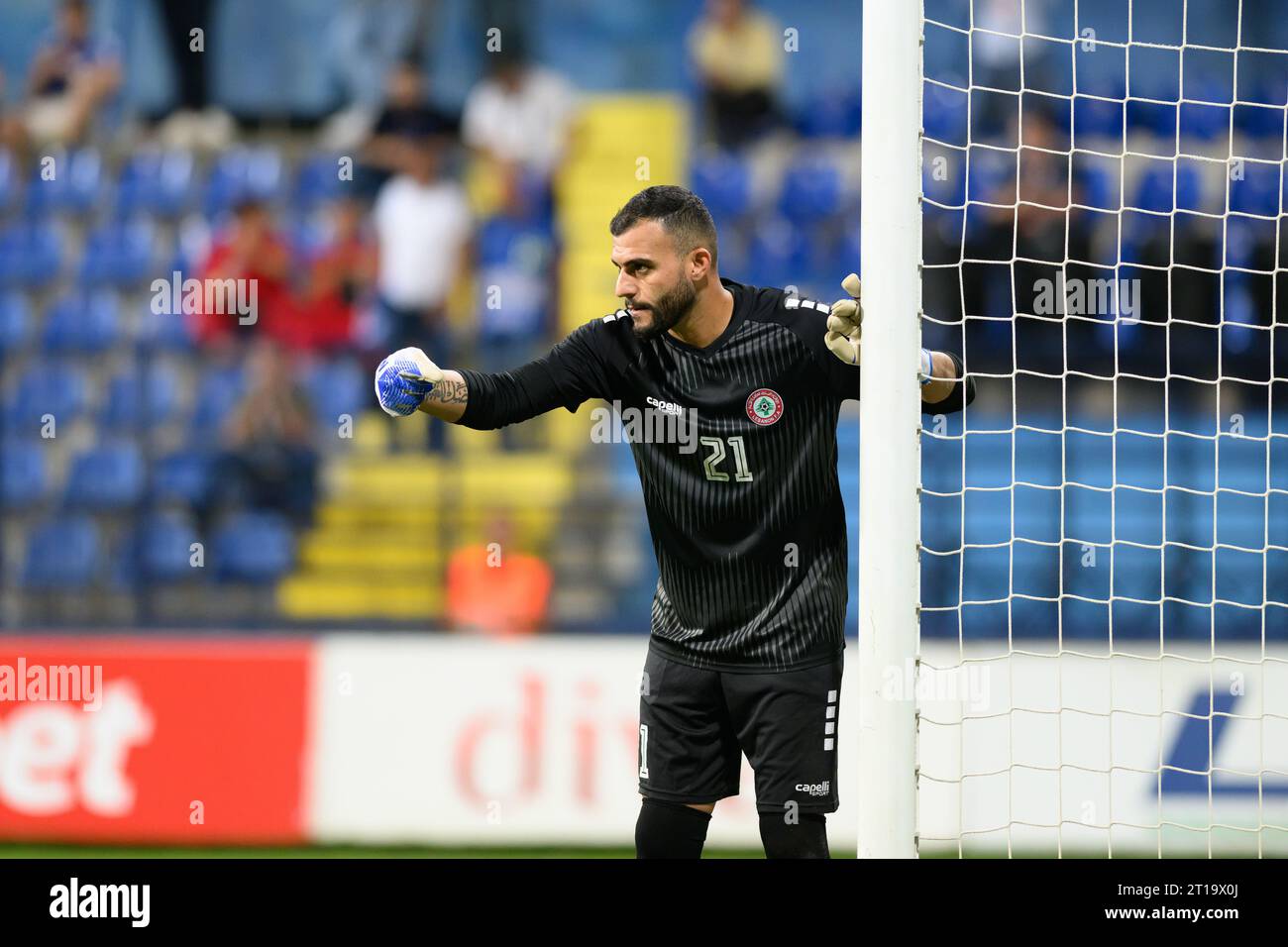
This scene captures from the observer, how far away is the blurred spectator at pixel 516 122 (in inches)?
417

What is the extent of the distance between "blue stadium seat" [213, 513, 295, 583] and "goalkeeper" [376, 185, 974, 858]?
4.83 m

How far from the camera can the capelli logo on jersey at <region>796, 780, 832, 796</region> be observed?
4375 mm

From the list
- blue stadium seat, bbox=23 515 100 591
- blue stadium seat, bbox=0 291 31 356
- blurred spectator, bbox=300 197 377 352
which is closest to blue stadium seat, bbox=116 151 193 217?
blue stadium seat, bbox=0 291 31 356

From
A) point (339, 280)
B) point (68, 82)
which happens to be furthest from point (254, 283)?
point (68, 82)

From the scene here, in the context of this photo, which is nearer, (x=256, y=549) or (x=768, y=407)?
(x=768, y=407)

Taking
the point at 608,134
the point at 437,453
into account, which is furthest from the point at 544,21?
the point at 437,453

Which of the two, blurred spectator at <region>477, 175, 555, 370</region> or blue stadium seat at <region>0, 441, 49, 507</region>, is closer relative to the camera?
blue stadium seat at <region>0, 441, 49, 507</region>

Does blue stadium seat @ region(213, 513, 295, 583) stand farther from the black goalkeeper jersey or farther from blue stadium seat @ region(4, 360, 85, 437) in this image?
the black goalkeeper jersey

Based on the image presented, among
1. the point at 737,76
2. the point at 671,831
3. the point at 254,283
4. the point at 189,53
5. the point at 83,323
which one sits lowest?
the point at 671,831

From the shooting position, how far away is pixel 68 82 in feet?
35.4

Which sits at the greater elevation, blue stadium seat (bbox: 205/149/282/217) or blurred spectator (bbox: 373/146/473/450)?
blue stadium seat (bbox: 205/149/282/217)

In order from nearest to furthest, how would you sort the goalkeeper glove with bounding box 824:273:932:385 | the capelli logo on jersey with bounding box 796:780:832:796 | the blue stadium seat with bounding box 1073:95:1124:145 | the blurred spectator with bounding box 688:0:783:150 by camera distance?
the goalkeeper glove with bounding box 824:273:932:385, the capelli logo on jersey with bounding box 796:780:832:796, the blue stadium seat with bounding box 1073:95:1124:145, the blurred spectator with bounding box 688:0:783:150

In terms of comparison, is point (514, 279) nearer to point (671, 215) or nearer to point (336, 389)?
point (336, 389)

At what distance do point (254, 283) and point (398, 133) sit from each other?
139cm
